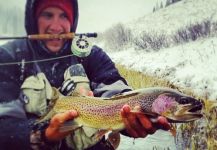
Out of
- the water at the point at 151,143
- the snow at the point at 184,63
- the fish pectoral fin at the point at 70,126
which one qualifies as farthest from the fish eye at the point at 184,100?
the snow at the point at 184,63

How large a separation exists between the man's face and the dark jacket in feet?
0.12

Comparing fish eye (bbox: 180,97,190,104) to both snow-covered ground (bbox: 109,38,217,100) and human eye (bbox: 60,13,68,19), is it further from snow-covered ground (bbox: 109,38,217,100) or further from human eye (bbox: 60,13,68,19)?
snow-covered ground (bbox: 109,38,217,100)

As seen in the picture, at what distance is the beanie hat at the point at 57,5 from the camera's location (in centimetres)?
143

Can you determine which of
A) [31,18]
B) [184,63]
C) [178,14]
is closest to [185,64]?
[184,63]

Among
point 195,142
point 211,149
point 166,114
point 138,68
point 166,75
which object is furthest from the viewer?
point 138,68

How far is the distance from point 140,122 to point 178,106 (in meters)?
0.13

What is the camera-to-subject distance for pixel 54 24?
1.40 metres

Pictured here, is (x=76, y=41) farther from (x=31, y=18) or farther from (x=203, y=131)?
(x=203, y=131)

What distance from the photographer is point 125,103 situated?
3.31ft

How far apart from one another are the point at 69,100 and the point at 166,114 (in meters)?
0.29

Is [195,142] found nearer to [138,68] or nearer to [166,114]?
[166,114]

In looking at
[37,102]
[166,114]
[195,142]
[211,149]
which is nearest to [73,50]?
[37,102]

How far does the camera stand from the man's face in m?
1.40

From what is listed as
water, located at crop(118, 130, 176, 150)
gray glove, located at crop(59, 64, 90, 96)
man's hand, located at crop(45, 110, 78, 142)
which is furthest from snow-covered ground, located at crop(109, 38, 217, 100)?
man's hand, located at crop(45, 110, 78, 142)
